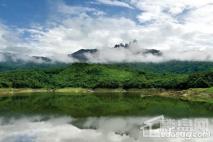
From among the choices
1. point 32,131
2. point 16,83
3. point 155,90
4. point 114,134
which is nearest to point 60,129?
point 32,131

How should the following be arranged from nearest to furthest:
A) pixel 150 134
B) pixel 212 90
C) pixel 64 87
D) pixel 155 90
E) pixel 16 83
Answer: pixel 150 134, pixel 212 90, pixel 155 90, pixel 16 83, pixel 64 87

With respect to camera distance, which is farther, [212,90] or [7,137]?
[212,90]

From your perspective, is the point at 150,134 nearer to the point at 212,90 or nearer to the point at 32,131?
the point at 32,131

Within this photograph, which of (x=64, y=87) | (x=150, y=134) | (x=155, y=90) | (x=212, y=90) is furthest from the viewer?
(x=64, y=87)

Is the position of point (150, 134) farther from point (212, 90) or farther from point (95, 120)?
point (212, 90)

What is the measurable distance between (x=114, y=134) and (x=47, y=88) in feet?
503

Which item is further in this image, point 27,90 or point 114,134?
point 27,90

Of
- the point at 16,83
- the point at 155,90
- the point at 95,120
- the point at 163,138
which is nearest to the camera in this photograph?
the point at 163,138

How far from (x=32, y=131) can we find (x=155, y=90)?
129 m

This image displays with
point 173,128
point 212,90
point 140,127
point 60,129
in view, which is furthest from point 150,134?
point 212,90

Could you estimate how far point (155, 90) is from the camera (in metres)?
164

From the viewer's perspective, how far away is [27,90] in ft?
565

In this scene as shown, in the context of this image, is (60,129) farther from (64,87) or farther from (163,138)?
(64,87)

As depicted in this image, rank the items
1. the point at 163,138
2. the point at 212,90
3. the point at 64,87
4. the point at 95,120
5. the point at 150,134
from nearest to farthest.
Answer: the point at 163,138 → the point at 150,134 → the point at 95,120 → the point at 212,90 → the point at 64,87
